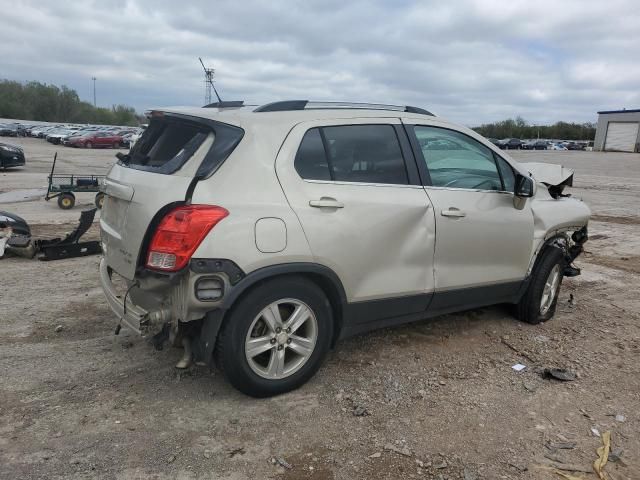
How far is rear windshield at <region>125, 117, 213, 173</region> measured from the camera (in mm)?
3287

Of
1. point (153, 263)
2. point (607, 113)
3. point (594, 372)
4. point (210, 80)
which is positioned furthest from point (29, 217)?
point (607, 113)

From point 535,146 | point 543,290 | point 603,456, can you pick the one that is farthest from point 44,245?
point 535,146

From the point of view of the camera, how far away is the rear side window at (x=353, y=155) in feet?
11.3

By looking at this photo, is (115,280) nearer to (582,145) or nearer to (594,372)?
(594,372)

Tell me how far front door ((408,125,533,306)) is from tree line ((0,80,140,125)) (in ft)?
327

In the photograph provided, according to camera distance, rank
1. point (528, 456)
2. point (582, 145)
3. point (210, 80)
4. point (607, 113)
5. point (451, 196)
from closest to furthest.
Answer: point (528, 456) → point (451, 196) → point (210, 80) → point (607, 113) → point (582, 145)

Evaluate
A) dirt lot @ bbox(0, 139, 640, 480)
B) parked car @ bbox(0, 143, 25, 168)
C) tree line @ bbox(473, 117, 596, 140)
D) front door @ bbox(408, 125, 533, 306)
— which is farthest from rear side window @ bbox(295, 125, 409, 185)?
tree line @ bbox(473, 117, 596, 140)

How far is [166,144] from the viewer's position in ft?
11.5

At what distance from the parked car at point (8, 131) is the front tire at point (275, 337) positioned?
61.9 metres

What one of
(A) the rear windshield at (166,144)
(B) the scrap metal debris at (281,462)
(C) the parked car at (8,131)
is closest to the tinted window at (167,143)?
(A) the rear windshield at (166,144)

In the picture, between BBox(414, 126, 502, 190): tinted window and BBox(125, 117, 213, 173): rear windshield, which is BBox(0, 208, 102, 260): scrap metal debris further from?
BBox(414, 126, 502, 190): tinted window

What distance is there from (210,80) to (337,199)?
6.11 ft

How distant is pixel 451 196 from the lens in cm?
404

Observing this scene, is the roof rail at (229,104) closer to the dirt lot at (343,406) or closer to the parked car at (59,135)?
the dirt lot at (343,406)
